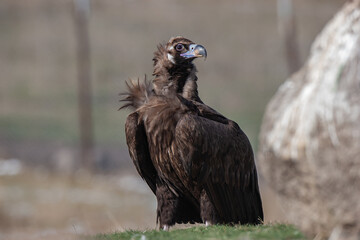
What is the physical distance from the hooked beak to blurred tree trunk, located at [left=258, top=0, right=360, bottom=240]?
253 centimetres

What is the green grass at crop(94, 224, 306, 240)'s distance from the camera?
19.0ft

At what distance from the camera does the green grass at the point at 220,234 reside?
228 inches

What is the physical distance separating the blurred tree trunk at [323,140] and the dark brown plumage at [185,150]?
1.99m

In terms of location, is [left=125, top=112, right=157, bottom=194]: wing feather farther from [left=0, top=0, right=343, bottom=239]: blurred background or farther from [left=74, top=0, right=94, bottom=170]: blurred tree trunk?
[left=74, top=0, right=94, bottom=170]: blurred tree trunk

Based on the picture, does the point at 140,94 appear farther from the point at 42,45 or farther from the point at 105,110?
the point at 42,45

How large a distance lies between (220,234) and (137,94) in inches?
94.0

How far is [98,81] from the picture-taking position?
28.8 metres

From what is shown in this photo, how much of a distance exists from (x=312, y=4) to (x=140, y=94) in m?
26.7

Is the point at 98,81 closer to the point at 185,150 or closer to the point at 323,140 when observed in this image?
the point at 185,150

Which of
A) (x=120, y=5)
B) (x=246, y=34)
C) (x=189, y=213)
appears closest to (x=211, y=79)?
(x=246, y=34)

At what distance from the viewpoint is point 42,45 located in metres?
31.5

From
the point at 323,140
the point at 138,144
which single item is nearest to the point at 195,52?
the point at 138,144

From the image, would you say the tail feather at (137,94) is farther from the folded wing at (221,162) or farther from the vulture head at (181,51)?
the folded wing at (221,162)

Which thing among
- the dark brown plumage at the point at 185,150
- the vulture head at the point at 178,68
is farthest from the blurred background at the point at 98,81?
the vulture head at the point at 178,68
